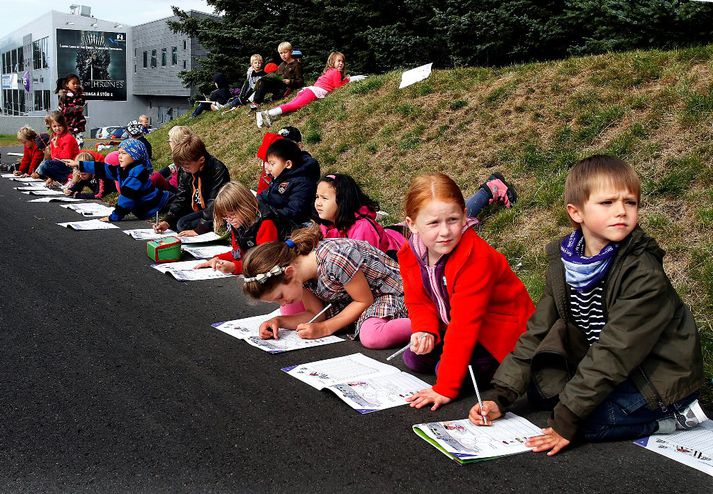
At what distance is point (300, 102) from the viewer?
11523 mm

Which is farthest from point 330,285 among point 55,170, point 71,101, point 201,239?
point 71,101

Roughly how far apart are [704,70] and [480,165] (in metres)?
2.20

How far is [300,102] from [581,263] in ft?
30.4

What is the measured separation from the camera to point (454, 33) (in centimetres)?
1260

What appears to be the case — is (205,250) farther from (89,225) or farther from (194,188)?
(89,225)

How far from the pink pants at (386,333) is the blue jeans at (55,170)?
27.8ft

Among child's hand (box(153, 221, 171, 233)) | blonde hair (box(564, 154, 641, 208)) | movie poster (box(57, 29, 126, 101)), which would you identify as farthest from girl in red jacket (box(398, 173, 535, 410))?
movie poster (box(57, 29, 126, 101))

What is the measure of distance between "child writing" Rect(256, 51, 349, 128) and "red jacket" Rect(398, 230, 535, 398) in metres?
8.47

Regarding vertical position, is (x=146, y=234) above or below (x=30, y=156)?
below

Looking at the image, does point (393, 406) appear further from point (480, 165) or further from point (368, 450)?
point (480, 165)

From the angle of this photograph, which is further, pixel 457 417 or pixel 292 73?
pixel 292 73

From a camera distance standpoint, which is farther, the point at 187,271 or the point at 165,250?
the point at 165,250

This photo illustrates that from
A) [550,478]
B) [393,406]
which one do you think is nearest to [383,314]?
[393,406]

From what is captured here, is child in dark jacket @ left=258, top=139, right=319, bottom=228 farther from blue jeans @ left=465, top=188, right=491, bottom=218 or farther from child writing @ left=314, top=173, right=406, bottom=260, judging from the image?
blue jeans @ left=465, top=188, right=491, bottom=218
